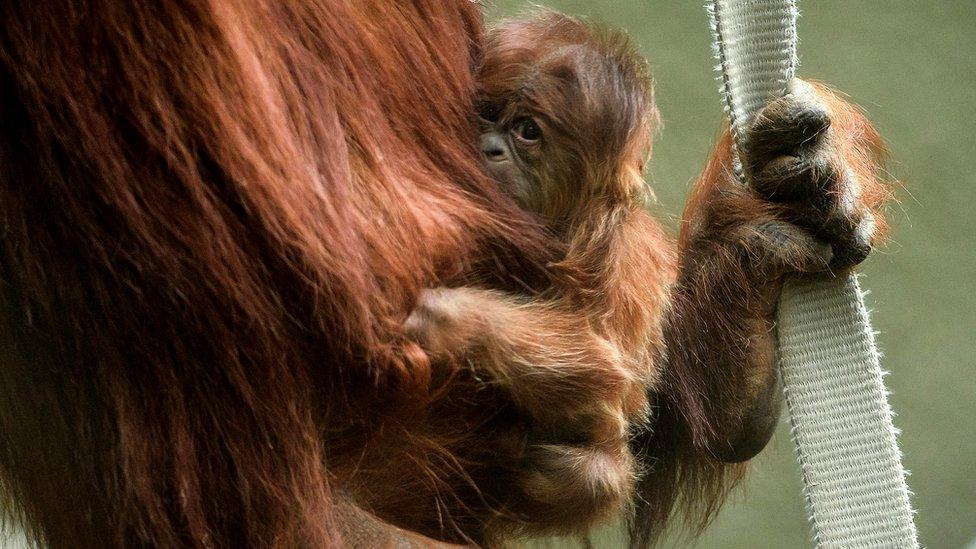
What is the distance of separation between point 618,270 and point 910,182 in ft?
5.66

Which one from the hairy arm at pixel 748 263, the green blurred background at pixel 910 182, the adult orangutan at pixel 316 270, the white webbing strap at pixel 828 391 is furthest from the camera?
the green blurred background at pixel 910 182

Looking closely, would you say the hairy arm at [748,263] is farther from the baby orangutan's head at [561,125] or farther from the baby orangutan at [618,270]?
the baby orangutan's head at [561,125]

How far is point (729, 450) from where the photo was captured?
1502mm

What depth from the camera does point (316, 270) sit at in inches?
39.7

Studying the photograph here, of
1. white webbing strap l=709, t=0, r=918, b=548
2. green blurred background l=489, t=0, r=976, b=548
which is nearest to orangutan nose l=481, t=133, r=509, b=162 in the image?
white webbing strap l=709, t=0, r=918, b=548

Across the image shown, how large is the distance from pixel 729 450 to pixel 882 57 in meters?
1.74

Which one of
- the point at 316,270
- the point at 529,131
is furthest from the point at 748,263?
the point at 316,270

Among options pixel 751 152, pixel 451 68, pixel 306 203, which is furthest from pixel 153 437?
pixel 751 152

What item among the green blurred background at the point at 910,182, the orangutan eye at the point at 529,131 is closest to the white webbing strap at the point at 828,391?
the orangutan eye at the point at 529,131

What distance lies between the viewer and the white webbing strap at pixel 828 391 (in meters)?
1.18

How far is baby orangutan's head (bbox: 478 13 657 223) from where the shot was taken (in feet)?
4.33

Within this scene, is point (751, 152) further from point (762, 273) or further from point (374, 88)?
point (374, 88)

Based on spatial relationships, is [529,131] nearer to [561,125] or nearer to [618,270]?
[561,125]

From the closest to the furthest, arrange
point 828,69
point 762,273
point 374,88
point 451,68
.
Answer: point 374,88
point 451,68
point 762,273
point 828,69
